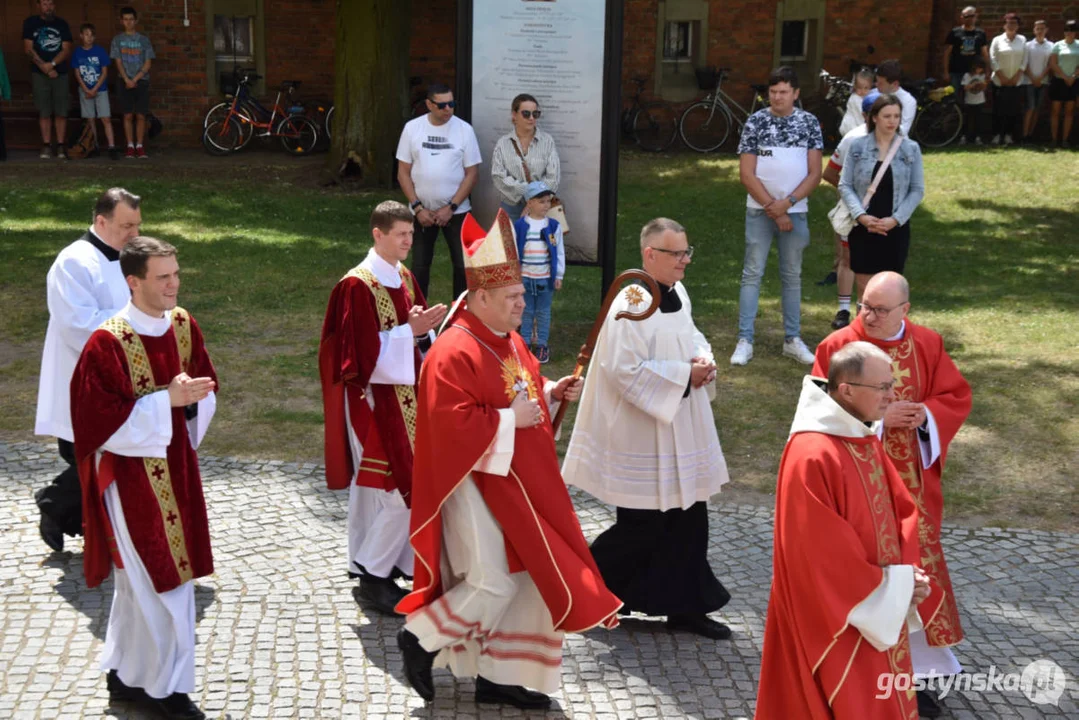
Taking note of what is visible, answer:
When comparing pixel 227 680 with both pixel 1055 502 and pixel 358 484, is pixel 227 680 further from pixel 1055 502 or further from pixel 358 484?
pixel 1055 502

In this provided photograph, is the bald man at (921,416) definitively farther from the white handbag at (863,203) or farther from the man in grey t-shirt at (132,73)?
the man in grey t-shirt at (132,73)

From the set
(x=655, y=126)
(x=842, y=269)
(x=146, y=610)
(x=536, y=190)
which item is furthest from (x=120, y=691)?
(x=655, y=126)

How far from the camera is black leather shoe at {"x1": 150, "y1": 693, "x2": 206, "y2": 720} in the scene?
520 centimetres

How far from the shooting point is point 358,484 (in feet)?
20.9

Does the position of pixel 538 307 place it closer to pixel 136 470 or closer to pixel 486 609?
pixel 486 609

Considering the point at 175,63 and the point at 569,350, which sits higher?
the point at 175,63

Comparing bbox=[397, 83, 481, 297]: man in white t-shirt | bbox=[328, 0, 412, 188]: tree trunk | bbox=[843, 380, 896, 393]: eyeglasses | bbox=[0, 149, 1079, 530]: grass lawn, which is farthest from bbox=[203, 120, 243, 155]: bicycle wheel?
bbox=[843, 380, 896, 393]: eyeglasses

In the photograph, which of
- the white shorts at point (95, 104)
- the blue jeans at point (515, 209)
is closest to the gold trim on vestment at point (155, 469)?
the blue jeans at point (515, 209)

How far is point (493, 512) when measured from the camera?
5.16m

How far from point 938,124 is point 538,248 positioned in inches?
492

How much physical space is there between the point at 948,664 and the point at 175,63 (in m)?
19.0

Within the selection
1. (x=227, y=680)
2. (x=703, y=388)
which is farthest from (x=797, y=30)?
(x=227, y=680)

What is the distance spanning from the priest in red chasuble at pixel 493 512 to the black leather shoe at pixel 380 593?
917 millimetres

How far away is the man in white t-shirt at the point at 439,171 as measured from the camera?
10.5 meters
